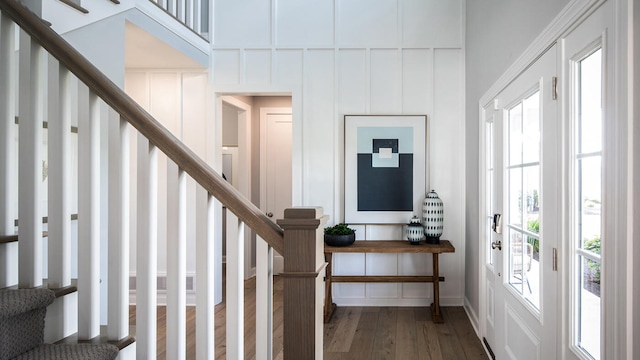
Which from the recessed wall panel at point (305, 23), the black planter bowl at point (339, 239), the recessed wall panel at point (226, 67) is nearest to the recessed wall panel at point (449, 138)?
the black planter bowl at point (339, 239)

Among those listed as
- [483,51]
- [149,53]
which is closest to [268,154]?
[149,53]

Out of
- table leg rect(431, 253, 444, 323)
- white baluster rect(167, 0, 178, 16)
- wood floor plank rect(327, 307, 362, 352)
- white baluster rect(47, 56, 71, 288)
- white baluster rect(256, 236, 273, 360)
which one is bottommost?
wood floor plank rect(327, 307, 362, 352)

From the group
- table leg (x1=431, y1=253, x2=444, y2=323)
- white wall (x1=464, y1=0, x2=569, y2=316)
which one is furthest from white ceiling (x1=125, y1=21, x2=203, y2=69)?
table leg (x1=431, y1=253, x2=444, y2=323)

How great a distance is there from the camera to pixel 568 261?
5.54ft

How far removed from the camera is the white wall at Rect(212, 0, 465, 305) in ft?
13.5

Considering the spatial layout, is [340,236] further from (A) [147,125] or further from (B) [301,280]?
(A) [147,125]

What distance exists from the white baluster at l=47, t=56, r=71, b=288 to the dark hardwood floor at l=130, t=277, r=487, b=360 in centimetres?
187

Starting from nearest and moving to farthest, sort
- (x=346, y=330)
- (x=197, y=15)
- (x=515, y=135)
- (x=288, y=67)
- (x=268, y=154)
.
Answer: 1. (x=515, y=135)
2. (x=346, y=330)
3. (x=197, y=15)
4. (x=288, y=67)
5. (x=268, y=154)

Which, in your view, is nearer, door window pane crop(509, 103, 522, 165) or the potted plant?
door window pane crop(509, 103, 522, 165)

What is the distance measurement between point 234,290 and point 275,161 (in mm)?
4358

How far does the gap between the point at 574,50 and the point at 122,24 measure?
8.54 feet

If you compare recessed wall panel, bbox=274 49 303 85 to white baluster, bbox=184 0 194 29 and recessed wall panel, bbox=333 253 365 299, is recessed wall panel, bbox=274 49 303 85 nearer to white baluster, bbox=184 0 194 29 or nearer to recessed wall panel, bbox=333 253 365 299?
white baluster, bbox=184 0 194 29

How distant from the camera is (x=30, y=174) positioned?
1308mm

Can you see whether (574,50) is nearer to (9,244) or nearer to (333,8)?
(9,244)
